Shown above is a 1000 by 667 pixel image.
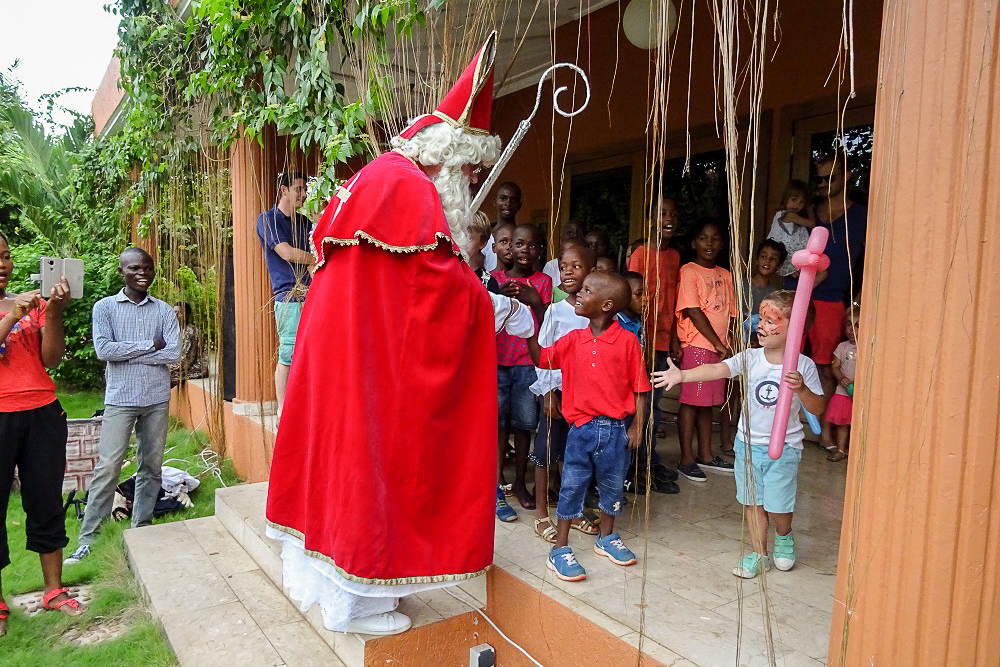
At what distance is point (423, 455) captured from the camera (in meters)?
2.44

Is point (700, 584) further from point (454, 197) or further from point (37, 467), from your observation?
point (37, 467)

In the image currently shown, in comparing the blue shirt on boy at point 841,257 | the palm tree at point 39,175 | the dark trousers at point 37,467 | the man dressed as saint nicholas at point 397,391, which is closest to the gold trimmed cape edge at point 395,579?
the man dressed as saint nicholas at point 397,391

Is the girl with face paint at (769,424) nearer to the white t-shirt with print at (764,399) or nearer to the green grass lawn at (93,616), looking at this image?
the white t-shirt with print at (764,399)

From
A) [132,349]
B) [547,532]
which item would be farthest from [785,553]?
[132,349]

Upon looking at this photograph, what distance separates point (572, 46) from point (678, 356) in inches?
129

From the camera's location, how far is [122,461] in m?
4.28

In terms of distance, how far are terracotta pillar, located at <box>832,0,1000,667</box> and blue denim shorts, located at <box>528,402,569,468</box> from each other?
179cm

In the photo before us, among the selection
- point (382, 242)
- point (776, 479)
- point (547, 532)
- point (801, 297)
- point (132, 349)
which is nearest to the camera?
point (801, 297)

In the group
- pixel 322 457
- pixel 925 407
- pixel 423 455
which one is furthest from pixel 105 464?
pixel 925 407

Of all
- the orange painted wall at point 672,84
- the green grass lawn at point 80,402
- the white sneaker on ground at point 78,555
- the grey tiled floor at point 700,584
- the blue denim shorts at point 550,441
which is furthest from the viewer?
the green grass lawn at point 80,402

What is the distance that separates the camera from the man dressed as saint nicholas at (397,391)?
2.37 meters

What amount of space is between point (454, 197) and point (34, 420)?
2.36 meters

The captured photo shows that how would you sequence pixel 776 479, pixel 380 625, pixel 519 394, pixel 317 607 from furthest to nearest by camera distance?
pixel 519 394 < pixel 317 607 < pixel 776 479 < pixel 380 625

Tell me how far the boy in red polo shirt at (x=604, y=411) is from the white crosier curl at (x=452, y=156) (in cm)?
64
